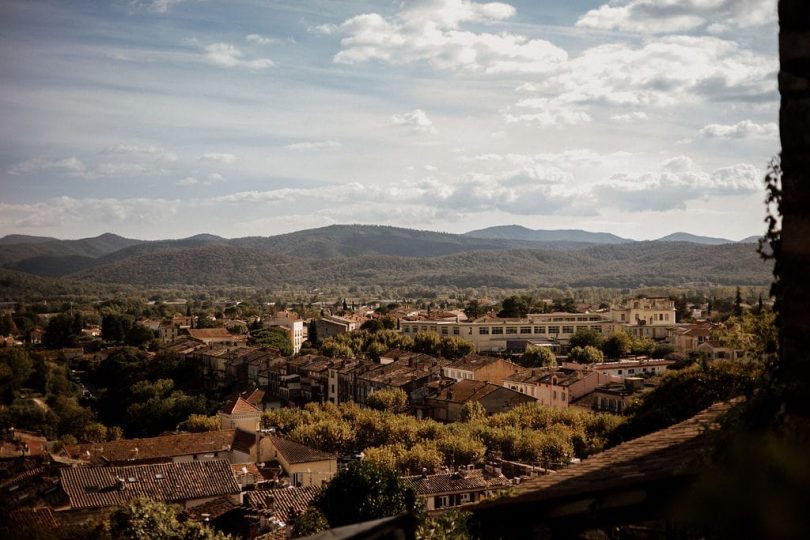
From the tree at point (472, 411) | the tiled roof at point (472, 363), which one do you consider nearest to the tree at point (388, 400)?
the tree at point (472, 411)

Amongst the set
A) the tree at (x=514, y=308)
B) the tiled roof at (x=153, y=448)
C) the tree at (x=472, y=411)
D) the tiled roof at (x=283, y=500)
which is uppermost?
the tree at (x=514, y=308)

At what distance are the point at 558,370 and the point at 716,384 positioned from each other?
3258 centimetres

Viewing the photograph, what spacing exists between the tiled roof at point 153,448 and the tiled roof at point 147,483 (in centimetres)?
701

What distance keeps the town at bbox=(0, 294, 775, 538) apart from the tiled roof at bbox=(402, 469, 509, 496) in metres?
0.11

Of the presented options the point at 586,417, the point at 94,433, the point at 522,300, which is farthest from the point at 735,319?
the point at 522,300

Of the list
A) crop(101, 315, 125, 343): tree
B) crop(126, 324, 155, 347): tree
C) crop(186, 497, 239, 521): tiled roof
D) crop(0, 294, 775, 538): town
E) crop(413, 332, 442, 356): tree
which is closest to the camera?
crop(0, 294, 775, 538): town

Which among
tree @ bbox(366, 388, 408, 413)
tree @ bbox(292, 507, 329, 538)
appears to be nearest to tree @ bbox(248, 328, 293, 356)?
tree @ bbox(366, 388, 408, 413)

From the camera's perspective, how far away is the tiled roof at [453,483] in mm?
26500

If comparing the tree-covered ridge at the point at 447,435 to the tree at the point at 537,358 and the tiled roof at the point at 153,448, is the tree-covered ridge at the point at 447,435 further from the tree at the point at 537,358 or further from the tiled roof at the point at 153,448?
the tree at the point at 537,358

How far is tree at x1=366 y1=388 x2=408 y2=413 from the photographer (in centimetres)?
4644

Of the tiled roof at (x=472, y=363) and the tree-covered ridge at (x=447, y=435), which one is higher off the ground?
the tiled roof at (x=472, y=363)

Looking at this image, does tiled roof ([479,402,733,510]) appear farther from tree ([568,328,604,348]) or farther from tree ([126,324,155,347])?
tree ([126,324,155,347])

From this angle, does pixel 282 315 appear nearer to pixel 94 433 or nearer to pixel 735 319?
pixel 94 433

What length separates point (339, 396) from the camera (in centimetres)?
5366
